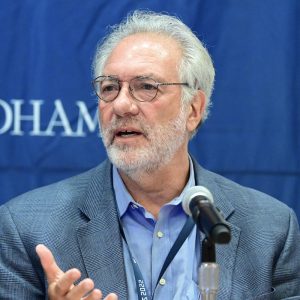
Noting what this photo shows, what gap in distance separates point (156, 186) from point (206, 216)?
92 cm

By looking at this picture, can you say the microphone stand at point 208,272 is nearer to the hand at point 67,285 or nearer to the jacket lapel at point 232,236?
the hand at point 67,285

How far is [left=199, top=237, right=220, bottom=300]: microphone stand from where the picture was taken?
1.68 m

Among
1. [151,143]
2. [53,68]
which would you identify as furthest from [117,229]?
[53,68]

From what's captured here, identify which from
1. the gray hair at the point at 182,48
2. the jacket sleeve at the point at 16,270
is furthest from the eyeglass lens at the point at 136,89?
the jacket sleeve at the point at 16,270

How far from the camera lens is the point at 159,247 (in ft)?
8.02

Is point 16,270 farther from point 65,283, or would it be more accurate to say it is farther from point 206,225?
point 206,225

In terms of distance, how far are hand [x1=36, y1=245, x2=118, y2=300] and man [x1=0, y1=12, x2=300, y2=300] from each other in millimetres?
312

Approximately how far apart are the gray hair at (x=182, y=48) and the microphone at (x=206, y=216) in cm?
87

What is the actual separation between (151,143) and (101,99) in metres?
0.21

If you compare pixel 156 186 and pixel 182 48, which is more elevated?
pixel 182 48

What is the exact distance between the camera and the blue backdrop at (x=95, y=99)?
279cm

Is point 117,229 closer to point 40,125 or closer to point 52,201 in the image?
point 52,201

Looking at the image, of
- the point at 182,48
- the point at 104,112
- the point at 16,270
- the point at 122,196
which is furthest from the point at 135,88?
the point at 16,270

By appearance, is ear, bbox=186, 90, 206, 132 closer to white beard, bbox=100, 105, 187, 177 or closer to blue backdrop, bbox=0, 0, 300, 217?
white beard, bbox=100, 105, 187, 177
